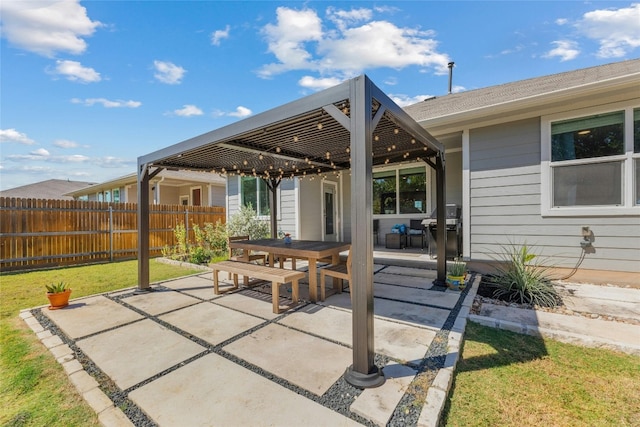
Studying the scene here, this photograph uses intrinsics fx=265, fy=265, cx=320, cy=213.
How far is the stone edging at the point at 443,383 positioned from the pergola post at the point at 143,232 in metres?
4.73

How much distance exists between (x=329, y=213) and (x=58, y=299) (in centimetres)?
708

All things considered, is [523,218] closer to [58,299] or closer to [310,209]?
[310,209]

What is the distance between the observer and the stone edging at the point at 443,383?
168 cm

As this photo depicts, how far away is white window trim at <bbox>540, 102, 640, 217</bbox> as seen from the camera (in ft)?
13.9

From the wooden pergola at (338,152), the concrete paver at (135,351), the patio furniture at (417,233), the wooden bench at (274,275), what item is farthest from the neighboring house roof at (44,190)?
the patio furniture at (417,233)

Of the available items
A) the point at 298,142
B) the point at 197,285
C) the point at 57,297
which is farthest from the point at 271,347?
the point at 57,297

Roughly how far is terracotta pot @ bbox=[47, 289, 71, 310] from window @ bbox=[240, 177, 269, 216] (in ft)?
18.1

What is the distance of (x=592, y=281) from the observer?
15.1ft

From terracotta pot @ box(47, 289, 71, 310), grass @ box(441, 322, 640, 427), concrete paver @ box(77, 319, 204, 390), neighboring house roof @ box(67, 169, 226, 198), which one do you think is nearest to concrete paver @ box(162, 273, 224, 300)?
concrete paver @ box(77, 319, 204, 390)

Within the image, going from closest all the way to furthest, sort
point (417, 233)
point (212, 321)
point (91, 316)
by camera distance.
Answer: point (212, 321), point (91, 316), point (417, 233)

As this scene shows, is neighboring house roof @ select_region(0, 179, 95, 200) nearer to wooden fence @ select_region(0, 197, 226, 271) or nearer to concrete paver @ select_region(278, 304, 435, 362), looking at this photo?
wooden fence @ select_region(0, 197, 226, 271)

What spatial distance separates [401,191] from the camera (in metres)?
8.34

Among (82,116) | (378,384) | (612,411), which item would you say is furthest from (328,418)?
(82,116)

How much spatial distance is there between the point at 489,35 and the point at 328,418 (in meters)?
10.2
